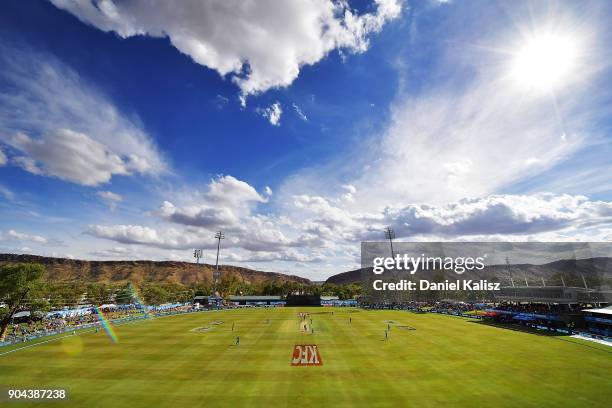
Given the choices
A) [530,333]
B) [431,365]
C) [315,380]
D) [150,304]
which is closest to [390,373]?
[431,365]

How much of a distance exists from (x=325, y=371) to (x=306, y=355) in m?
7.40

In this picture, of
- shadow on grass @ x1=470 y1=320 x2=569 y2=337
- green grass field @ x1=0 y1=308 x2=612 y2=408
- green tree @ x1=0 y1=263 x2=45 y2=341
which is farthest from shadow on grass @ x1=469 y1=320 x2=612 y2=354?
green tree @ x1=0 y1=263 x2=45 y2=341

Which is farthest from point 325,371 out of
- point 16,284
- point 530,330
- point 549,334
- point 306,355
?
A: point 16,284

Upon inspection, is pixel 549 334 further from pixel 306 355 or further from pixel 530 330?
pixel 306 355

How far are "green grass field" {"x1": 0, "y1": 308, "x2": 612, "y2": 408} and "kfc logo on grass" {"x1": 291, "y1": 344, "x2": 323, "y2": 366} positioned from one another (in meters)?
1.11

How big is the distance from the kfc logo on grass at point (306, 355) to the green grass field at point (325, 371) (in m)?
1.11

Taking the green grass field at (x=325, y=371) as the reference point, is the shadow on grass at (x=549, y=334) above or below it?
above

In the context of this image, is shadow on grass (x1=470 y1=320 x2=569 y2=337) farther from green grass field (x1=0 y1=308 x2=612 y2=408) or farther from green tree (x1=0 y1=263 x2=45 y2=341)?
green tree (x1=0 y1=263 x2=45 y2=341)

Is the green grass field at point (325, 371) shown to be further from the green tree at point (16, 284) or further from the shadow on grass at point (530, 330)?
the green tree at point (16, 284)

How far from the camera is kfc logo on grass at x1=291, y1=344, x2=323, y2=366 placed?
37.0 metres

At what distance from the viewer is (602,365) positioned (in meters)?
35.3

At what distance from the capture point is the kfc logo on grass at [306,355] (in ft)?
121

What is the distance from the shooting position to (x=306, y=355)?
4028 cm

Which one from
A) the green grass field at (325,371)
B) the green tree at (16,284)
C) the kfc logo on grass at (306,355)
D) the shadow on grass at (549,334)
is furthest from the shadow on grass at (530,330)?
the green tree at (16,284)
